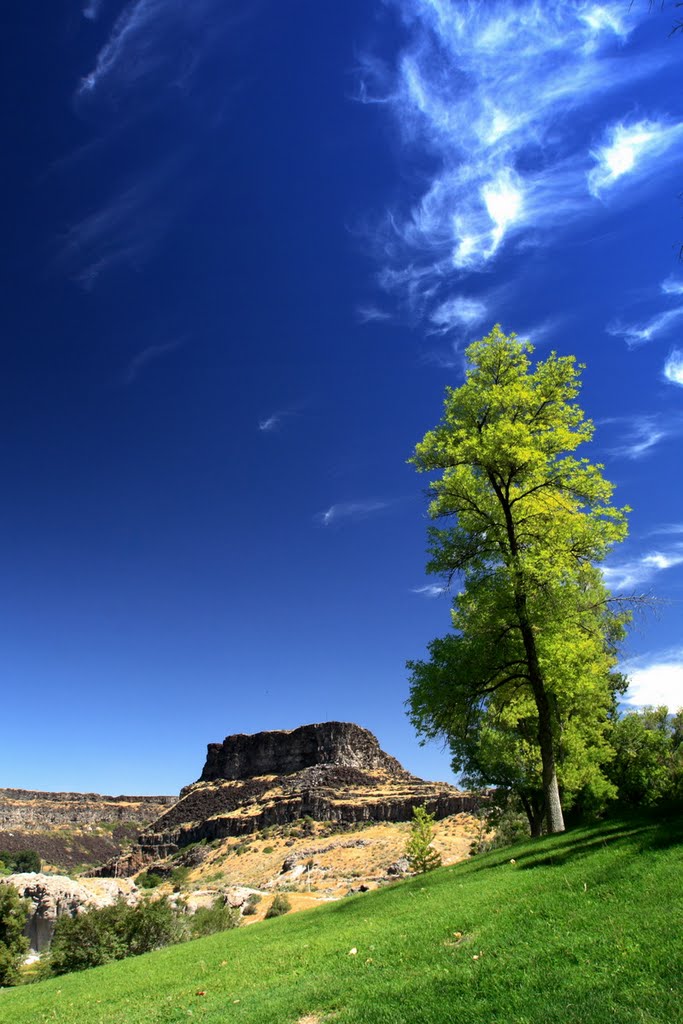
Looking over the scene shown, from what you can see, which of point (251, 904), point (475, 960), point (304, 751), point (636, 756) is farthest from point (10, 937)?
point (304, 751)

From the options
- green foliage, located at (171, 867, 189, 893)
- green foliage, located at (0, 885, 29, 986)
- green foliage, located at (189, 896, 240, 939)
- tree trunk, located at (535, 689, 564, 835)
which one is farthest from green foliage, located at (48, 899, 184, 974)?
green foliage, located at (171, 867, 189, 893)

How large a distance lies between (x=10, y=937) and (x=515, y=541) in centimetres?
2161

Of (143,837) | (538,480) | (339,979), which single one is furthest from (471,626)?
(143,837)

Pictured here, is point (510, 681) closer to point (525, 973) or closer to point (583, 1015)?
point (525, 973)

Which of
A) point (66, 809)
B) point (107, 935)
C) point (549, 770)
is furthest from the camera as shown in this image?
point (66, 809)

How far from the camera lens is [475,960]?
5.97 metres

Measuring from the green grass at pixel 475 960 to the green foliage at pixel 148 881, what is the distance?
245 ft

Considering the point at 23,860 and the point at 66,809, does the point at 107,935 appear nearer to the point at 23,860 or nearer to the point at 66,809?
the point at 23,860

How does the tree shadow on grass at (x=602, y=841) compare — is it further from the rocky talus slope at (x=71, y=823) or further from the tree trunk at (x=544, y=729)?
the rocky talus slope at (x=71, y=823)

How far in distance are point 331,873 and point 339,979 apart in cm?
5887

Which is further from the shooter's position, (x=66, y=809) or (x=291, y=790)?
(x=66, y=809)

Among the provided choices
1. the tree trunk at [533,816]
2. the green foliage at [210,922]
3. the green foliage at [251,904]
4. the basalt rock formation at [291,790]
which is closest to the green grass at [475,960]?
the green foliage at [210,922]

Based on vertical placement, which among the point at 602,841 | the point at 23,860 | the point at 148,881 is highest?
the point at 602,841

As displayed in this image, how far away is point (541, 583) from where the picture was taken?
1311 cm
